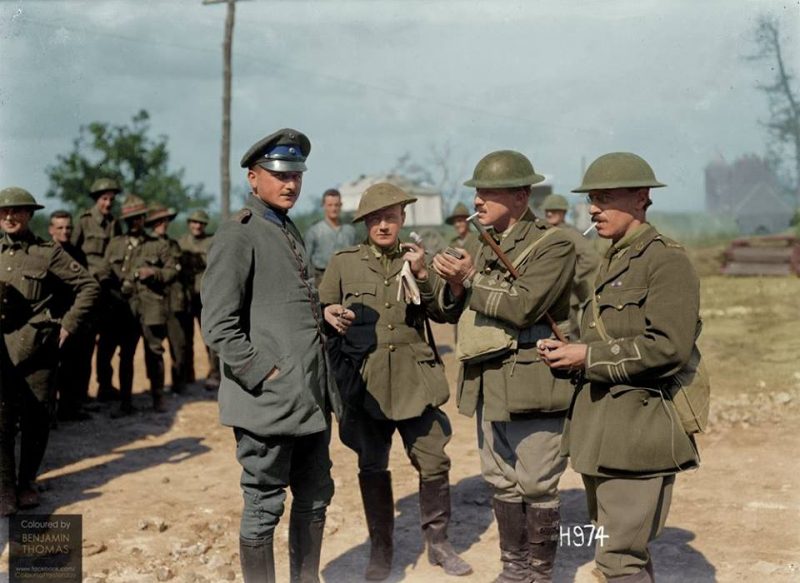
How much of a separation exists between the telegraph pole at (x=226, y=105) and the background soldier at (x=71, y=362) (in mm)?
12031

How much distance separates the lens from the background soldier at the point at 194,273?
470 inches

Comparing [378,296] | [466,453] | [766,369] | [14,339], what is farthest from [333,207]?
[766,369]

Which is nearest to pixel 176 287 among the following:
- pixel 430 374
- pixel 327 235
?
pixel 327 235

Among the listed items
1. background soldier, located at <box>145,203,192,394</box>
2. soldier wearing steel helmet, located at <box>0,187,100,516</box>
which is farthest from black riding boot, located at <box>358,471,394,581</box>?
background soldier, located at <box>145,203,192,394</box>

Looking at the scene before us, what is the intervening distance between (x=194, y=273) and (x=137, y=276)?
1773 millimetres

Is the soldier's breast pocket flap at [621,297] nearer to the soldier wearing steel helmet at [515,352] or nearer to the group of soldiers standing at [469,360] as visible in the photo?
the group of soldiers standing at [469,360]

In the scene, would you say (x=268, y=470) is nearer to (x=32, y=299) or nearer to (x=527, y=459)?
(x=527, y=459)

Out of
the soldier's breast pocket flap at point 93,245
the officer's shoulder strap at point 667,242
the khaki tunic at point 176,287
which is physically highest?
the officer's shoulder strap at point 667,242

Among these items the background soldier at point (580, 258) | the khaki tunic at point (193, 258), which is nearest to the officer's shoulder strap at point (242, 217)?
the background soldier at point (580, 258)

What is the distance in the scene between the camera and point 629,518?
3.78 metres

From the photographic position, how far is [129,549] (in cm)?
591

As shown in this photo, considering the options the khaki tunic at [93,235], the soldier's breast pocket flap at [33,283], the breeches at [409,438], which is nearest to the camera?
the breeches at [409,438]

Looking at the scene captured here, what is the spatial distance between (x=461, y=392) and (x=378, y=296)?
81cm

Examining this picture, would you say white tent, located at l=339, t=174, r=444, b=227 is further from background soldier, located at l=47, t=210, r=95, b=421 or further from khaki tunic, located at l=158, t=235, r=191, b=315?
background soldier, located at l=47, t=210, r=95, b=421
